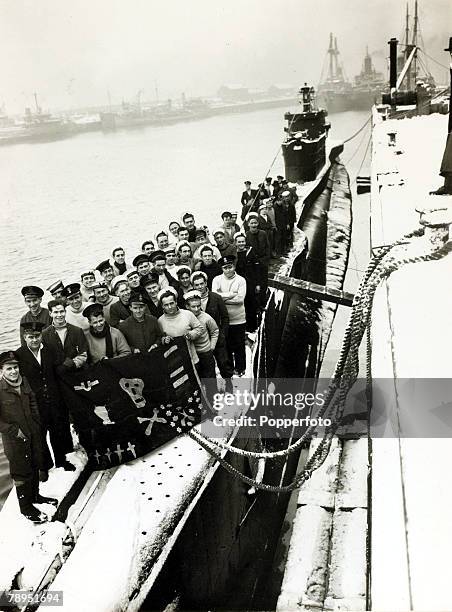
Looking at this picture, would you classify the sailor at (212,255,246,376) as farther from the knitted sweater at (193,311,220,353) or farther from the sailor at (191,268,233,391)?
the knitted sweater at (193,311,220,353)

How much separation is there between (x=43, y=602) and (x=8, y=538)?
77 centimetres

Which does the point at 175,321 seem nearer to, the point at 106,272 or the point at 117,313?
the point at 117,313

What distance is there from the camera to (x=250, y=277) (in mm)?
6945

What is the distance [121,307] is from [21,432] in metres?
1.59

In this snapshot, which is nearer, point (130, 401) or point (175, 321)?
point (130, 401)

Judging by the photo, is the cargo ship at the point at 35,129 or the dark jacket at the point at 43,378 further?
the cargo ship at the point at 35,129

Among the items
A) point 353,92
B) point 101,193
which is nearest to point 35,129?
point 101,193

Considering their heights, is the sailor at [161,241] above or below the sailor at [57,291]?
below

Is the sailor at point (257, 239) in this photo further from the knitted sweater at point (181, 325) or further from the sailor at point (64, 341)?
the sailor at point (64, 341)

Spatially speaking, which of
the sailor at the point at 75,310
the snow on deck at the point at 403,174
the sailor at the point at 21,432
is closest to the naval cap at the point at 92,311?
the sailor at the point at 75,310

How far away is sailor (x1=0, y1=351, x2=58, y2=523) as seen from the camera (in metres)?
3.97

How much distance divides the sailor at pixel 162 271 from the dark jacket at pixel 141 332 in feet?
3.66

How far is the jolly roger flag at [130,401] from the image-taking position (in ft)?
14.5

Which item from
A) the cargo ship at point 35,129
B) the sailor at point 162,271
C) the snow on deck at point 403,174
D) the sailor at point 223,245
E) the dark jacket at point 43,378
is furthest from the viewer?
the cargo ship at point 35,129
